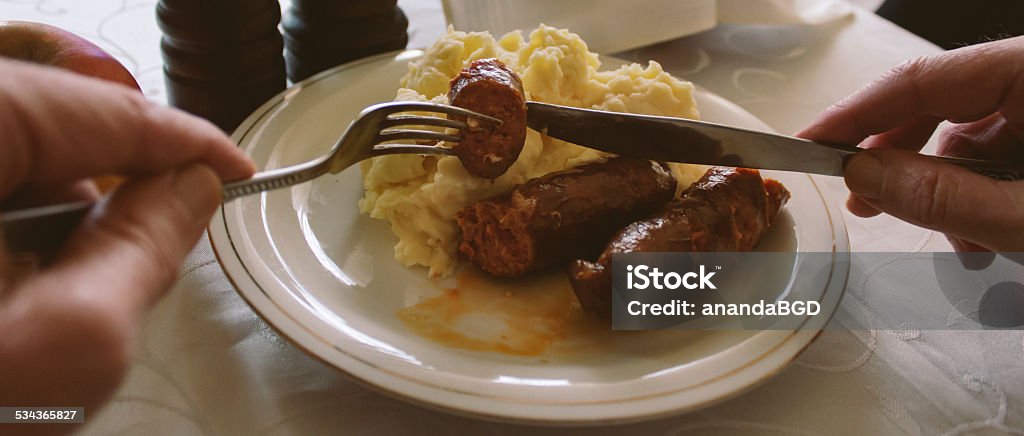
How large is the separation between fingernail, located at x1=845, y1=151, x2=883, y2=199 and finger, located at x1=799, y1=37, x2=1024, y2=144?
10.8 inches

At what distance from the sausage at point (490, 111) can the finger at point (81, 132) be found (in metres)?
0.75

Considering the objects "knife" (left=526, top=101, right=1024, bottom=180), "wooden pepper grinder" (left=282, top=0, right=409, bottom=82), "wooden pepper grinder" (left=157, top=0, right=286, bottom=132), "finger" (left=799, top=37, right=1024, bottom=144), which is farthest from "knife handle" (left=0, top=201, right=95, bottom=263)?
"finger" (left=799, top=37, right=1024, bottom=144)

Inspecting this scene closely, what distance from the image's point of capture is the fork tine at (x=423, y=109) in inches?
65.1

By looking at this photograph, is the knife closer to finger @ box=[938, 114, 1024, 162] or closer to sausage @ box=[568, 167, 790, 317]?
sausage @ box=[568, 167, 790, 317]

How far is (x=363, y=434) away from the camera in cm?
142

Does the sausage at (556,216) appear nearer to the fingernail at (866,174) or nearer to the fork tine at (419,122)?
the fork tine at (419,122)

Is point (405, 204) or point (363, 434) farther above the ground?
point (405, 204)

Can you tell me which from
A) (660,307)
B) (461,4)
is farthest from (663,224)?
(461,4)

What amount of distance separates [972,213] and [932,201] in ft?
→ 0.27

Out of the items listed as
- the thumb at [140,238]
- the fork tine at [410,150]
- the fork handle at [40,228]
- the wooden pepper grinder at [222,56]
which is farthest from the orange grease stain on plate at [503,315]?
the wooden pepper grinder at [222,56]

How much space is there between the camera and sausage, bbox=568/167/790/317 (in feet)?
5.31

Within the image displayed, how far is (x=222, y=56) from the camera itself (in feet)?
7.19

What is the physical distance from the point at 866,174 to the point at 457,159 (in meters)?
0.97

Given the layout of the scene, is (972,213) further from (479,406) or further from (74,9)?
(74,9)
